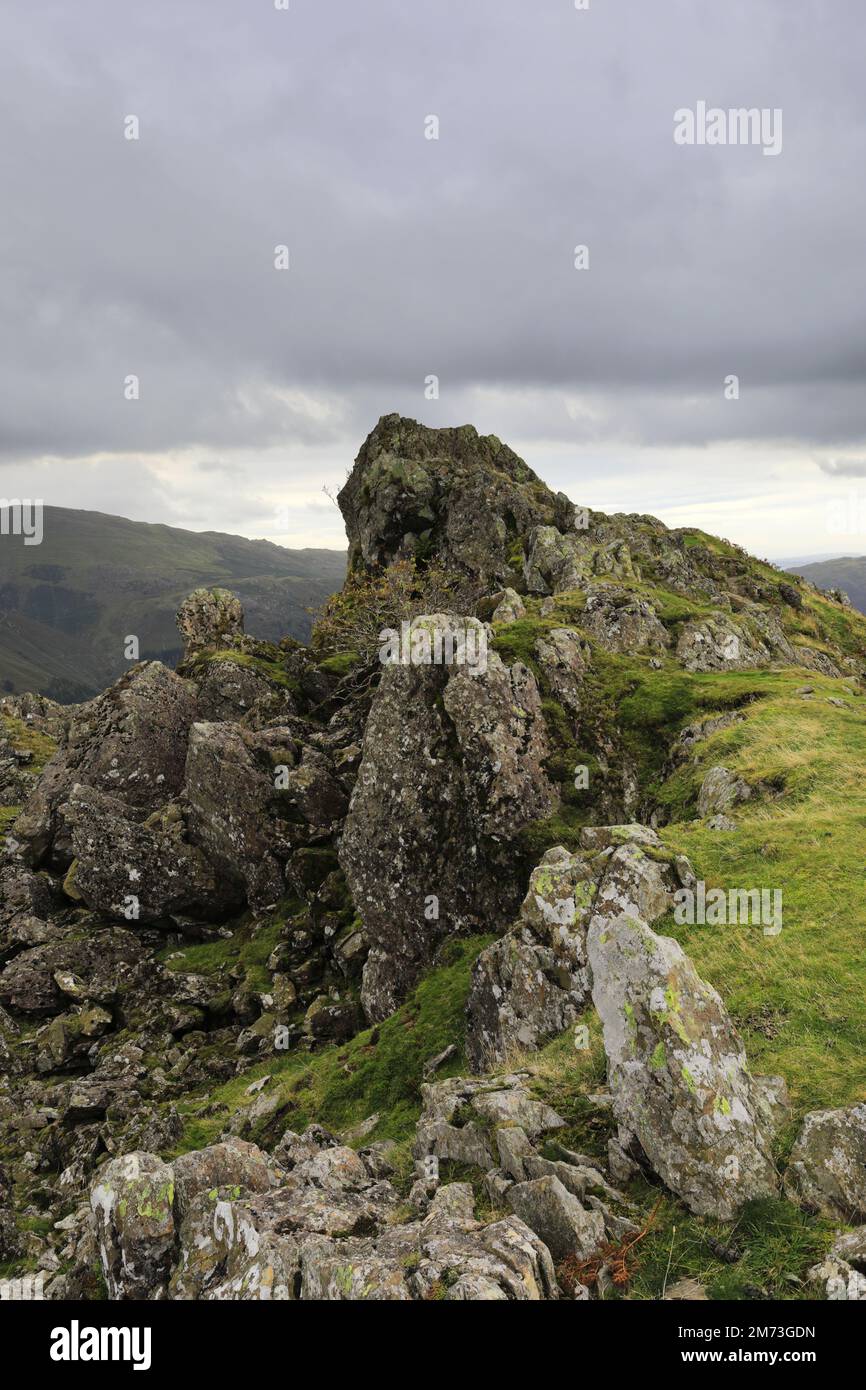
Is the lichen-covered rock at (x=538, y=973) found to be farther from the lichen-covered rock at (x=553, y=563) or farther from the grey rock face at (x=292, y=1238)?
the lichen-covered rock at (x=553, y=563)

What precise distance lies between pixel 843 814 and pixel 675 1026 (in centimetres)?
1414

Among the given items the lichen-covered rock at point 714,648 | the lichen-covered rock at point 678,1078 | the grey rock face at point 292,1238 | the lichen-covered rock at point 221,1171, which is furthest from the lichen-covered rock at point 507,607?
the grey rock face at point 292,1238

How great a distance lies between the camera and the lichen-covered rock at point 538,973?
1817cm

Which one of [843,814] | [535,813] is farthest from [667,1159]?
[535,813]

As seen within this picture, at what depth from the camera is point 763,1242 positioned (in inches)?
363

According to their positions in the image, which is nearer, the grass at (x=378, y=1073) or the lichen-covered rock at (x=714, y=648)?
the grass at (x=378, y=1073)

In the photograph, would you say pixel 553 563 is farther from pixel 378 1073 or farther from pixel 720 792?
pixel 378 1073

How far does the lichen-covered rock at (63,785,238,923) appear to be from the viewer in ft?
129

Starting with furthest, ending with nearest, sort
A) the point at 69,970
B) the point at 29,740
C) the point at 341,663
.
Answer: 1. the point at 29,740
2. the point at 341,663
3. the point at 69,970

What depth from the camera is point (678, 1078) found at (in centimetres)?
1055

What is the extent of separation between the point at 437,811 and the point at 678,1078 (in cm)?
1905

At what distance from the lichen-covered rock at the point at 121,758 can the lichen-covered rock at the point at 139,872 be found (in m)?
3.69

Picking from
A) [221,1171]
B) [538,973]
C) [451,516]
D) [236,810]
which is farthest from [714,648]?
[221,1171]

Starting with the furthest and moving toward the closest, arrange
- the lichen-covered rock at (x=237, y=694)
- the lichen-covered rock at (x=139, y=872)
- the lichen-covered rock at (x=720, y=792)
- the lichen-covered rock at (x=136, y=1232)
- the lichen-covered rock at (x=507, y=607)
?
the lichen-covered rock at (x=237, y=694) < the lichen-covered rock at (x=507, y=607) < the lichen-covered rock at (x=139, y=872) < the lichen-covered rock at (x=720, y=792) < the lichen-covered rock at (x=136, y=1232)
